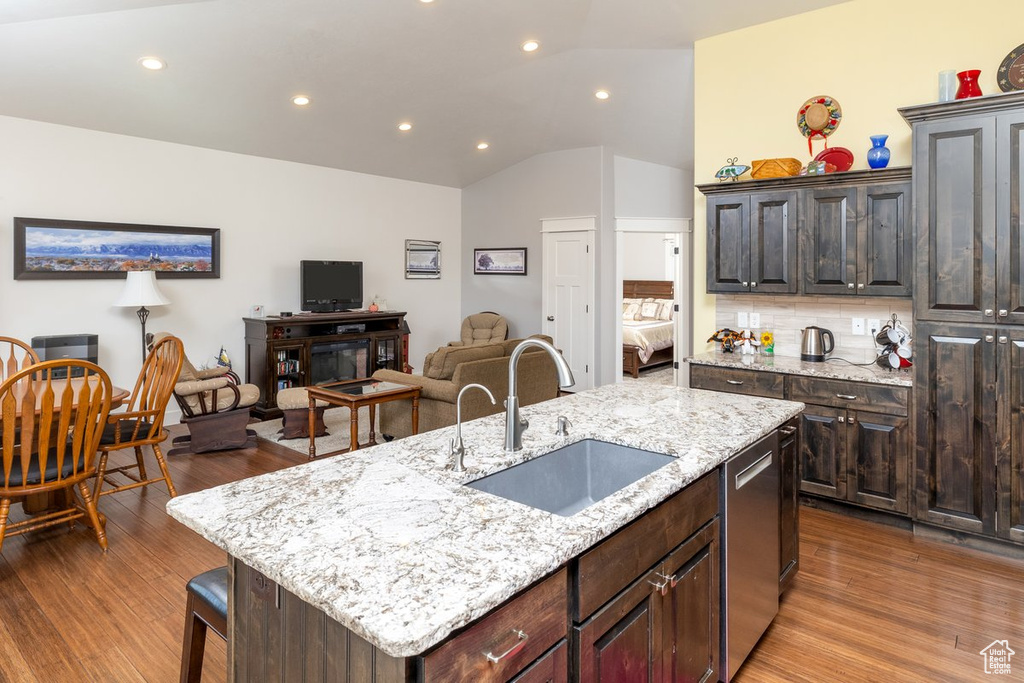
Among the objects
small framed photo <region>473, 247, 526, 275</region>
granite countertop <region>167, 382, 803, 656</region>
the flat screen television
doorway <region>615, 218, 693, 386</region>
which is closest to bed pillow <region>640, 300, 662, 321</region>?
doorway <region>615, 218, 693, 386</region>

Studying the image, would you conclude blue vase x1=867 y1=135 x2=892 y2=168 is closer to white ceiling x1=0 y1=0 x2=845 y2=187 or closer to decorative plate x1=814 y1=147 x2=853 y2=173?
decorative plate x1=814 y1=147 x2=853 y2=173

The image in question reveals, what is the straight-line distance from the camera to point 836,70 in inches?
151

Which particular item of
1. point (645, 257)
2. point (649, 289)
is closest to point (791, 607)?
point (649, 289)

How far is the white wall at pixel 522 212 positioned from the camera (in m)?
7.55

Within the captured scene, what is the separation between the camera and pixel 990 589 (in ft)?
8.79

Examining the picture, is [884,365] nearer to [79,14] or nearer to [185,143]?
[79,14]

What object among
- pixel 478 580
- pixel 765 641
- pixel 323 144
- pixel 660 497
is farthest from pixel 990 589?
pixel 323 144

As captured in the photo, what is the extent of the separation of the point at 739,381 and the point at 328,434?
374 centimetres

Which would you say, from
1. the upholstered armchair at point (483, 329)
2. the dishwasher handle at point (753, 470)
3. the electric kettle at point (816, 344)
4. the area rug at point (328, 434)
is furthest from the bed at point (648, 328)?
the dishwasher handle at point (753, 470)

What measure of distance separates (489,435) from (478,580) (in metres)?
0.95

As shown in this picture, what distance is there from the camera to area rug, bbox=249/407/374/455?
5160mm

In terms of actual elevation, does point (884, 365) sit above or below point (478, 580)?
above

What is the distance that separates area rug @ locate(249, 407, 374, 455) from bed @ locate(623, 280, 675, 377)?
152 inches

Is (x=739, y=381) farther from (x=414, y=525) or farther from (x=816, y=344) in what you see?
(x=414, y=525)
